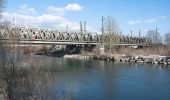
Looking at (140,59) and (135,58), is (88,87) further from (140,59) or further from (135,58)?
(135,58)

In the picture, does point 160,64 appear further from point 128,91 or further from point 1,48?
point 1,48

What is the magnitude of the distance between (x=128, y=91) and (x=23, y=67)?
12.3 m

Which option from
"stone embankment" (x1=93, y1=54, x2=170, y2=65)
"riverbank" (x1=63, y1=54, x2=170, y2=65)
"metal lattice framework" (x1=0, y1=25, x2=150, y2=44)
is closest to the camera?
"stone embankment" (x1=93, y1=54, x2=170, y2=65)

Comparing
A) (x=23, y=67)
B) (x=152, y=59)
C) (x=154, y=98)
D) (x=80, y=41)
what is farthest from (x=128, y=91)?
(x=80, y=41)

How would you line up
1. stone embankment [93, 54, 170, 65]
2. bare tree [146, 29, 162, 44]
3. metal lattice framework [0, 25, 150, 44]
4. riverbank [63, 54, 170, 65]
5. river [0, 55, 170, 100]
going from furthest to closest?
bare tree [146, 29, 162, 44]
metal lattice framework [0, 25, 150, 44]
riverbank [63, 54, 170, 65]
stone embankment [93, 54, 170, 65]
river [0, 55, 170, 100]

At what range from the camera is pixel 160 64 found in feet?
202

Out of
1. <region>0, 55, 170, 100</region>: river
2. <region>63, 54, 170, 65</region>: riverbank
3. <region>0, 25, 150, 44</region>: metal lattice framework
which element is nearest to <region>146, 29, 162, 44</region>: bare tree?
<region>0, 25, 150, 44</region>: metal lattice framework

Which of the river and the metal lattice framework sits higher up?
the metal lattice framework

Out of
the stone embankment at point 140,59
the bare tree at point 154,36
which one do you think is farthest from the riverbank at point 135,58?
the bare tree at point 154,36

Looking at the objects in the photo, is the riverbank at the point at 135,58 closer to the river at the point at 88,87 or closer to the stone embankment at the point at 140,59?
the stone embankment at the point at 140,59

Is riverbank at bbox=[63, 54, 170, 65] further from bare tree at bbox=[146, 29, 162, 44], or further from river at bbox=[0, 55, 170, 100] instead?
bare tree at bbox=[146, 29, 162, 44]

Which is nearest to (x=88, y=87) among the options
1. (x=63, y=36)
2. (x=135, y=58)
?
(x=135, y=58)

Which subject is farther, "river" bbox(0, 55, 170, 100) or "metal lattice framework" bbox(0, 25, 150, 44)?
"metal lattice framework" bbox(0, 25, 150, 44)

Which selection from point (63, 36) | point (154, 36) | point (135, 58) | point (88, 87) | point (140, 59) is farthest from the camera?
point (154, 36)
